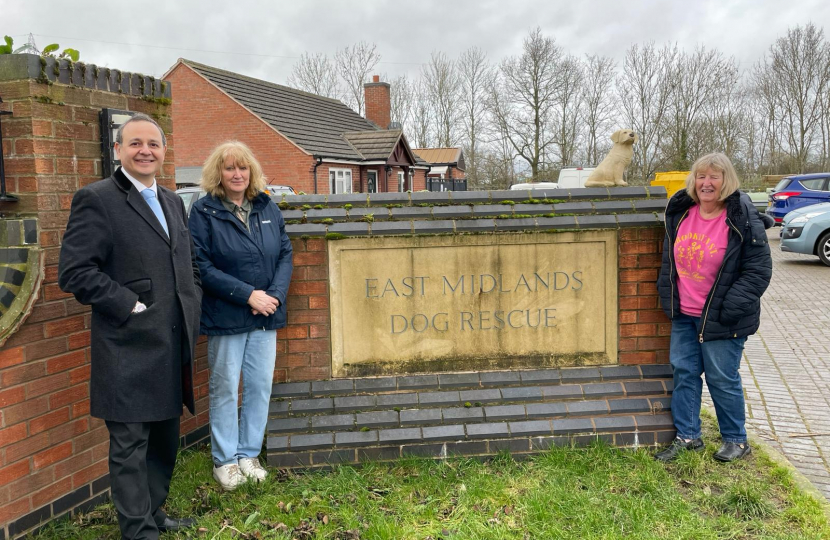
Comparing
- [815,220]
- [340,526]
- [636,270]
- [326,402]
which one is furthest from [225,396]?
[815,220]

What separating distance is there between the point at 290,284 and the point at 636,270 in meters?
2.27

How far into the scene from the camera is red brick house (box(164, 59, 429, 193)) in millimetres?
23641

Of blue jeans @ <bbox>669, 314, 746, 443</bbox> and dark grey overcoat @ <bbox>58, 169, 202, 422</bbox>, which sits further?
blue jeans @ <bbox>669, 314, 746, 443</bbox>

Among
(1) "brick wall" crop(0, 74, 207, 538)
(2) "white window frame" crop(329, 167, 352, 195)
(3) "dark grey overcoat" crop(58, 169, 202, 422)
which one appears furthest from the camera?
(2) "white window frame" crop(329, 167, 352, 195)

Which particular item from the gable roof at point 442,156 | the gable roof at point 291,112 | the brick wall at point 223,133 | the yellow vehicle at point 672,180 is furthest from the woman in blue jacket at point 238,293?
the gable roof at point 442,156

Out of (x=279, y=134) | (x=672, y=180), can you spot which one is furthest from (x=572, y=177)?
(x=279, y=134)

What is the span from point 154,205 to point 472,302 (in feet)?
6.76

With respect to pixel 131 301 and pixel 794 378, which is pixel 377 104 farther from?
pixel 131 301

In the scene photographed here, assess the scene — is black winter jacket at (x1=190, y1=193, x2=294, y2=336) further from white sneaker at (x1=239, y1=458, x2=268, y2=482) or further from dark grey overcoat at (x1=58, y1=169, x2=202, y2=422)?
white sneaker at (x1=239, y1=458, x2=268, y2=482)

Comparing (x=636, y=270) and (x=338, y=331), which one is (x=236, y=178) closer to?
(x=338, y=331)

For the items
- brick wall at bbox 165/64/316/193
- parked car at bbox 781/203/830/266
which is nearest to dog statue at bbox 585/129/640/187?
parked car at bbox 781/203/830/266

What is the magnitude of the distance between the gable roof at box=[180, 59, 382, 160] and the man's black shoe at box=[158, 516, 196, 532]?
21.0 m

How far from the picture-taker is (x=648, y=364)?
4.34m

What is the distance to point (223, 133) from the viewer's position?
2477 centimetres
